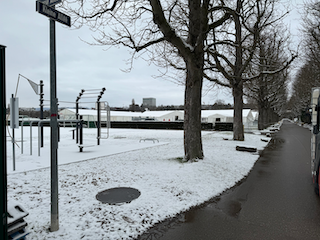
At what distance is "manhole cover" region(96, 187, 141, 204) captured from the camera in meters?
4.21

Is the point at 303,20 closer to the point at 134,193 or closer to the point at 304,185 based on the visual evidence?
the point at 304,185

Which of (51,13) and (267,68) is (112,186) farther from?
(267,68)

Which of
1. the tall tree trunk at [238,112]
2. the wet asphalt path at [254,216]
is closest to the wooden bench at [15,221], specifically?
the wet asphalt path at [254,216]

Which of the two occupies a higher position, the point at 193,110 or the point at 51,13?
the point at 51,13

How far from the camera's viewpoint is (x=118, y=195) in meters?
4.49

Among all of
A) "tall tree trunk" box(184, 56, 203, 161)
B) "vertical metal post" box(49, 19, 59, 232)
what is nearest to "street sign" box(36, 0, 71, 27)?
"vertical metal post" box(49, 19, 59, 232)

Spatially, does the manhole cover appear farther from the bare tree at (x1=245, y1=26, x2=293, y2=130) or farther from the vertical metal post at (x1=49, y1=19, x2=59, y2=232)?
the bare tree at (x1=245, y1=26, x2=293, y2=130)

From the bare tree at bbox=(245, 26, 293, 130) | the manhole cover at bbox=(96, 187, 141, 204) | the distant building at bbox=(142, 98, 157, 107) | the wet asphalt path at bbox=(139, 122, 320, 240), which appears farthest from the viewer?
the distant building at bbox=(142, 98, 157, 107)

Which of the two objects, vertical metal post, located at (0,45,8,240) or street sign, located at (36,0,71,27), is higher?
street sign, located at (36,0,71,27)

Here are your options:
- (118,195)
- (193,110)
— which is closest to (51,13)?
(118,195)

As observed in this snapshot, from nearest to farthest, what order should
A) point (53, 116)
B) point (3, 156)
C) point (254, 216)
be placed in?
point (3, 156)
point (53, 116)
point (254, 216)

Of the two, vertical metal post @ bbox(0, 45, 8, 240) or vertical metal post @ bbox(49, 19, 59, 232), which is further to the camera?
vertical metal post @ bbox(49, 19, 59, 232)

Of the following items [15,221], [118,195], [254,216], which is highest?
[15,221]

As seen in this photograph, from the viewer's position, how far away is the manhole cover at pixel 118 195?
4.21m
